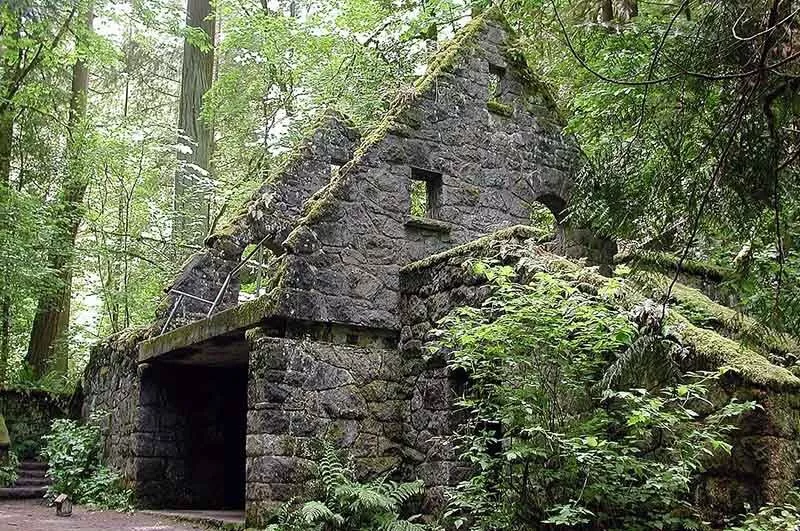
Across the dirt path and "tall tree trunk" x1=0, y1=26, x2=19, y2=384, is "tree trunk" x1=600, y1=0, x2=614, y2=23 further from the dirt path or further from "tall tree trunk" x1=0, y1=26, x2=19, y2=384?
"tall tree trunk" x1=0, y1=26, x2=19, y2=384

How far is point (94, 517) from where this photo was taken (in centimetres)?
934

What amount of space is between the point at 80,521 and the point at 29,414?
6883mm

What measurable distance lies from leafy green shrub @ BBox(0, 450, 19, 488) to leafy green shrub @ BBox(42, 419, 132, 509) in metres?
0.78

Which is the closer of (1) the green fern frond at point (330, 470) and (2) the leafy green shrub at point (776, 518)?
(2) the leafy green shrub at point (776, 518)

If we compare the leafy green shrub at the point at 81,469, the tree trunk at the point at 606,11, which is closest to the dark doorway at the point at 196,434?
the leafy green shrub at the point at 81,469

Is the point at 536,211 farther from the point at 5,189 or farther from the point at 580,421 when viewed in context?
the point at 5,189

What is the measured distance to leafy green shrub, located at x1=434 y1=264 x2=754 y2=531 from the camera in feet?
16.9

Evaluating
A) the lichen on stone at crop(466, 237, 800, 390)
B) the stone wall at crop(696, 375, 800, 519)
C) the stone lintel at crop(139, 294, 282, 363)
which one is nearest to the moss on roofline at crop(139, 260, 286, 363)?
the stone lintel at crop(139, 294, 282, 363)

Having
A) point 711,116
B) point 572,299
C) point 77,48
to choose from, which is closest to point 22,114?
point 77,48

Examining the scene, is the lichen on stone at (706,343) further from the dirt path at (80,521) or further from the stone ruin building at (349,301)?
the dirt path at (80,521)

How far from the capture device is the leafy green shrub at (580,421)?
516 centimetres

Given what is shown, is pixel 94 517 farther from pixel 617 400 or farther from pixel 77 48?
pixel 77 48

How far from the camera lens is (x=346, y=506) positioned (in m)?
7.22

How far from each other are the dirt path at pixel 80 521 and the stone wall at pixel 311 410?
4.64ft
